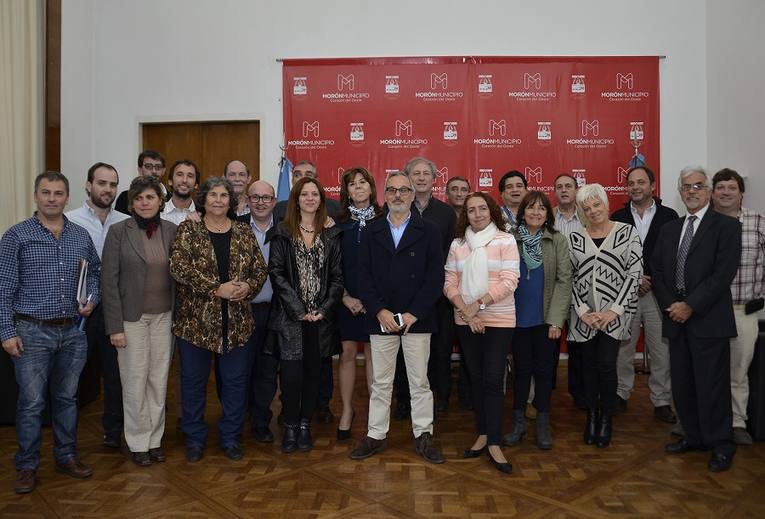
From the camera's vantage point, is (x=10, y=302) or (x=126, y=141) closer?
(x=10, y=302)

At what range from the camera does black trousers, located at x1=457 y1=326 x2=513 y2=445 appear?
318cm

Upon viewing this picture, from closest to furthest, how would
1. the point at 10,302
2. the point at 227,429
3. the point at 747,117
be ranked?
the point at 10,302, the point at 227,429, the point at 747,117

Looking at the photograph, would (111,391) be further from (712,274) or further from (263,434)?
(712,274)

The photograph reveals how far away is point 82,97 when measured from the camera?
6336 millimetres

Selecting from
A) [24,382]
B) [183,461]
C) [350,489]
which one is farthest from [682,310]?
[24,382]

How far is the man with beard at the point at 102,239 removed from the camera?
3453 millimetres

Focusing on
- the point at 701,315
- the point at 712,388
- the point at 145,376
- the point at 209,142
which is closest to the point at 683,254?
the point at 701,315

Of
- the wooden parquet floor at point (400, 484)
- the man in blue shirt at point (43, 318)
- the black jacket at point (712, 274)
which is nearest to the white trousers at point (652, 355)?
the wooden parquet floor at point (400, 484)

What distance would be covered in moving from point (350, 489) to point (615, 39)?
215 inches

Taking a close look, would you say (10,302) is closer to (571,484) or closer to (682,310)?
(571,484)

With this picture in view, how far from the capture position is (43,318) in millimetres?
2871

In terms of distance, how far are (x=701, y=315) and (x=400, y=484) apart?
6.19 ft

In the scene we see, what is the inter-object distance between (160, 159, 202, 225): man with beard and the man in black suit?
3.08 m

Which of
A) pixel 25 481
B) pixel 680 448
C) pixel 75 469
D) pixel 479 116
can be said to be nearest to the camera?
pixel 25 481
